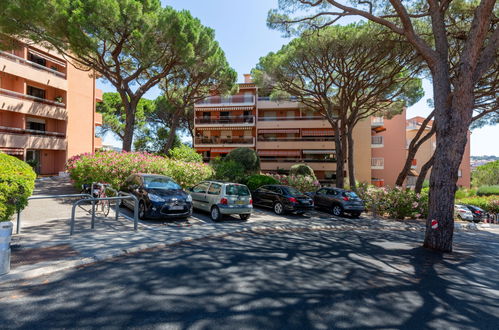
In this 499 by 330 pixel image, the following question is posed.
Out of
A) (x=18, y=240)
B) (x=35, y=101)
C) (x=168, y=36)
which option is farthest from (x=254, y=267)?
(x=35, y=101)

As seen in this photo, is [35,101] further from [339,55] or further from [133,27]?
[339,55]

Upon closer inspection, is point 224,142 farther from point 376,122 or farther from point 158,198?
point 158,198

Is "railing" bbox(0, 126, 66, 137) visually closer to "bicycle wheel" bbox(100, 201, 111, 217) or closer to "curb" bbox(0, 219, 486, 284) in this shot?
"bicycle wheel" bbox(100, 201, 111, 217)

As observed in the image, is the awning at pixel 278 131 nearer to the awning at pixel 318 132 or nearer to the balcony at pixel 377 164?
the awning at pixel 318 132

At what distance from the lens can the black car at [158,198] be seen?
29.5 ft

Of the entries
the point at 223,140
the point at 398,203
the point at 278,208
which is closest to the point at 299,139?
the point at 223,140

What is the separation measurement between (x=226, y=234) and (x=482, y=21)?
31.5 ft

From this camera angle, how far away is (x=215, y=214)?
405 inches

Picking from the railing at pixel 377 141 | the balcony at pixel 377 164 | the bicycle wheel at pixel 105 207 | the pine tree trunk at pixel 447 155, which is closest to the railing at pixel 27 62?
the bicycle wheel at pixel 105 207

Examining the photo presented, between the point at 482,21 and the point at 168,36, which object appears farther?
the point at 168,36

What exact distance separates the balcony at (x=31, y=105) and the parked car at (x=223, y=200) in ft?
59.4

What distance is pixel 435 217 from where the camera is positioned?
8.24 meters

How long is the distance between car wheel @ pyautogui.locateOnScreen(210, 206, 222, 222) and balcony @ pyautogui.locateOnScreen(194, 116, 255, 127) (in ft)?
77.5

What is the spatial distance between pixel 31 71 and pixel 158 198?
65.8 ft
